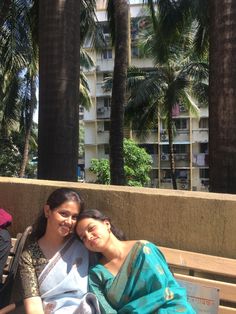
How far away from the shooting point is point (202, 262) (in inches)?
132

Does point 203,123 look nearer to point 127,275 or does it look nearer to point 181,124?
point 181,124

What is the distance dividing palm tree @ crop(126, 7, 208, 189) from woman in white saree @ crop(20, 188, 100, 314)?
23.9 meters

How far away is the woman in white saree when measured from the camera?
117 inches

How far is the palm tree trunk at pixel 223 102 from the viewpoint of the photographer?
5.04 meters

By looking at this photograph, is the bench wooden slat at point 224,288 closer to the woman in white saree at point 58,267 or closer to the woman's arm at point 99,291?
the woman's arm at point 99,291

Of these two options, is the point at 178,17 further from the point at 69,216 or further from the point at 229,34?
the point at 69,216

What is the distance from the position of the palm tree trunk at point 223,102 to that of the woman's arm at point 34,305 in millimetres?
2530

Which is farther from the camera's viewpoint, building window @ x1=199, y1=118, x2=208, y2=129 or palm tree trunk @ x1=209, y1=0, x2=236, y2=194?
building window @ x1=199, y1=118, x2=208, y2=129

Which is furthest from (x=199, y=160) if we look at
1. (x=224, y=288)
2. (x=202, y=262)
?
(x=224, y=288)

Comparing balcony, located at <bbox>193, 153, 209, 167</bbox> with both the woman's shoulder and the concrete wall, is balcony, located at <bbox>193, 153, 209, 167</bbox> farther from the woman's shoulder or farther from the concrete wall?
the woman's shoulder

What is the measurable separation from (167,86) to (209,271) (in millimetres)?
25711

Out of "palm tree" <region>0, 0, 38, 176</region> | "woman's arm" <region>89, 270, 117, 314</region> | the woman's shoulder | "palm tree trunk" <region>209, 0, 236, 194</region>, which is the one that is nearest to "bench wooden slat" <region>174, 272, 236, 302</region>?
"woman's arm" <region>89, 270, 117, 314</region>

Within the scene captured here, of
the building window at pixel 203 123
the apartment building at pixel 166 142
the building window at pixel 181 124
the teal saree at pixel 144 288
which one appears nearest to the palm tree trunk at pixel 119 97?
the teal saree at pixel 144 288

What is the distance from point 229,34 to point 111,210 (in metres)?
2.33
